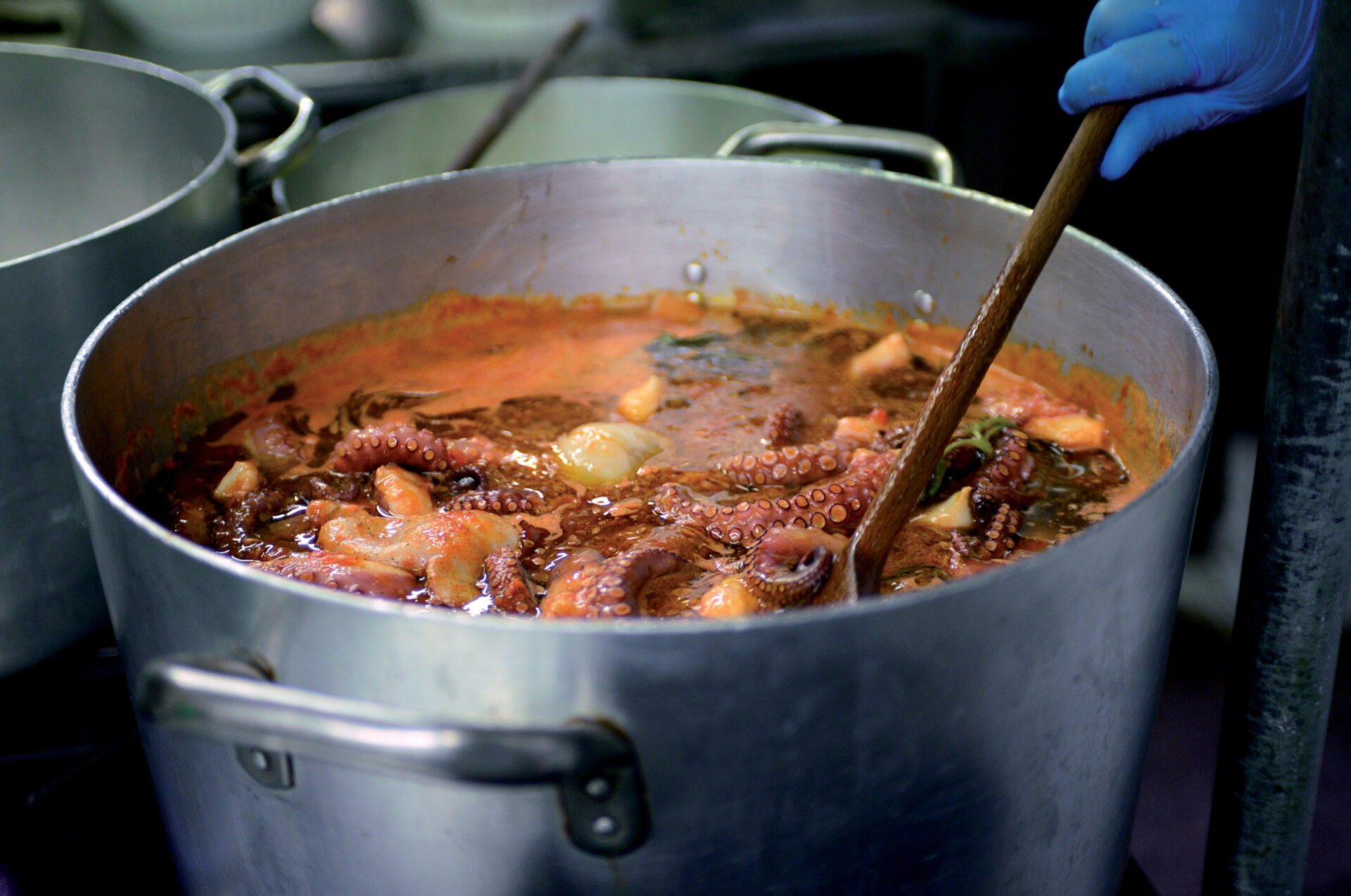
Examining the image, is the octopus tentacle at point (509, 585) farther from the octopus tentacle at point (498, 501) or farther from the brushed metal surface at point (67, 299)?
the brushed metal surface at point (67, 299)

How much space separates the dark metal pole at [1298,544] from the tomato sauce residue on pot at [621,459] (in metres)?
0.29

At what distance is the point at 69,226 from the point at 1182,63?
2.04 m

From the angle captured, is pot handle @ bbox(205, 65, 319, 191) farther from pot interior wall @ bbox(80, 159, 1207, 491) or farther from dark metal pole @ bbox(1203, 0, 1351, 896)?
dark metal pole @ bbox(1203, 0, 1351, 896)

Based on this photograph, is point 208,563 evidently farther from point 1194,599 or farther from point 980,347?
point 1194,599

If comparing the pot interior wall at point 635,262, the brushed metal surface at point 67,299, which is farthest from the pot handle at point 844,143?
the brushed metal surface at point 67,299

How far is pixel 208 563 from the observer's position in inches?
32.0

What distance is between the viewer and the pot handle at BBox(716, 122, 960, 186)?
1.83 meters

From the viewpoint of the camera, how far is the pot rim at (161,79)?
1.44 metres

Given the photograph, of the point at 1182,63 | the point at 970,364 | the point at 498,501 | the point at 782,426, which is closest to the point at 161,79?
the point at 498,501

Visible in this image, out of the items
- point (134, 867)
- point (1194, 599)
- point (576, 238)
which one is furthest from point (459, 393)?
point (1194, 599)

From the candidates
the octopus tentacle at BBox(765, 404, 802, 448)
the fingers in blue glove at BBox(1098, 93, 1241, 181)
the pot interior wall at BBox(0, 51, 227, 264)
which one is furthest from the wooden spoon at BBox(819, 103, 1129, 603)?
the pot interior wall at BBox(0, 51, 227, 264)

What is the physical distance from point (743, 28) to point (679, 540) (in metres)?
2.55

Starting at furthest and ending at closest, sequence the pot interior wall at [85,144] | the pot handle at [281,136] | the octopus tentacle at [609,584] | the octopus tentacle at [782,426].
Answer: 1. the pot interior wall at [85,144]
2. the pot handle at [281,136]
3. the octopus tentacle at [782,426]
4. the octopus tentacle at [609,584]

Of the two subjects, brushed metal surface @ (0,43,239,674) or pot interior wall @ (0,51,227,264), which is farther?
pot interior wall @ (0,51,227,264)
